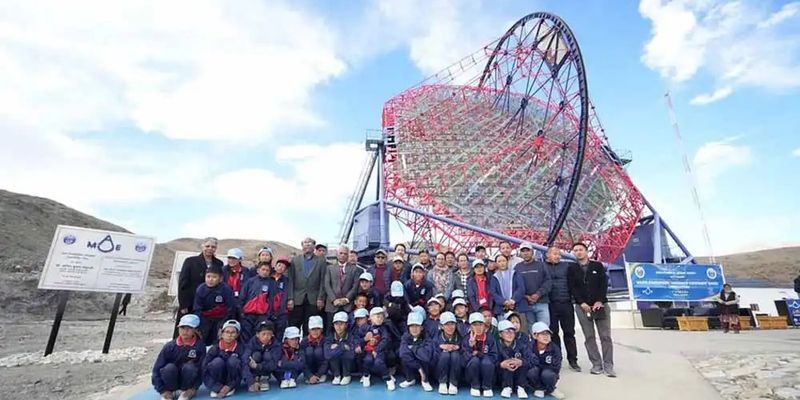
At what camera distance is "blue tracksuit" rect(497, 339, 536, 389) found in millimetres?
4996

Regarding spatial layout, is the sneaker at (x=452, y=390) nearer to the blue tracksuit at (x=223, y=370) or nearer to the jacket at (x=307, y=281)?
the blue tracksuit at (x=223, y=370)

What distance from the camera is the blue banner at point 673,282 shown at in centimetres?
1564

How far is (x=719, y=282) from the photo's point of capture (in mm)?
16344

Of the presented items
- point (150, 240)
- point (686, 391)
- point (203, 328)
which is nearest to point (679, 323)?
point (686, 391)

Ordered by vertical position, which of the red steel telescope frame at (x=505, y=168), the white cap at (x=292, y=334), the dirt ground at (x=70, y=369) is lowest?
the dirt ground at (x=70, y=369)

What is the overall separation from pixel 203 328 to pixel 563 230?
26.0 m

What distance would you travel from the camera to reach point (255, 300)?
20.0ft

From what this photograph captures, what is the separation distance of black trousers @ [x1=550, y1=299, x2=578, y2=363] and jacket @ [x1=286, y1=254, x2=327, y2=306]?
148 inches

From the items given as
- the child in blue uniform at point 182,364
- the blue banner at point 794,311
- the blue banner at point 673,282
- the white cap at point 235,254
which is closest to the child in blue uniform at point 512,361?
the child in blue uniform at point 182,364

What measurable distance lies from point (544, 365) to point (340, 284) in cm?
335

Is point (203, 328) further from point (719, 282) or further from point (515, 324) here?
point (719, 282)

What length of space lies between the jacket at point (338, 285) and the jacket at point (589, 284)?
136 inches

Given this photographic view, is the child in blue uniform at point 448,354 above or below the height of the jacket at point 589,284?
below

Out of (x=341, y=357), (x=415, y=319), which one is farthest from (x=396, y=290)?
(x=341, y=357)
